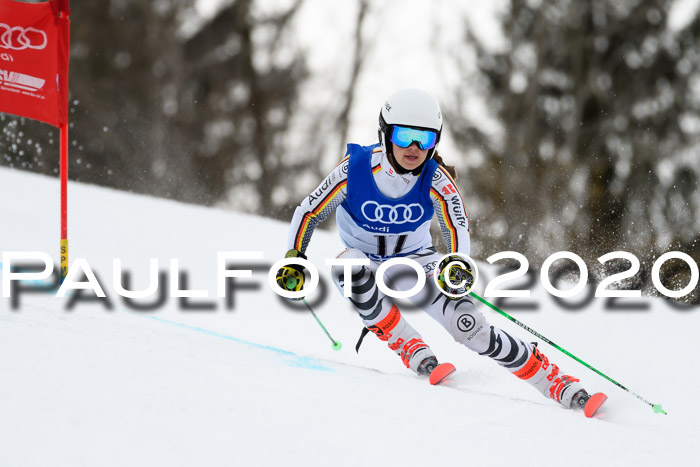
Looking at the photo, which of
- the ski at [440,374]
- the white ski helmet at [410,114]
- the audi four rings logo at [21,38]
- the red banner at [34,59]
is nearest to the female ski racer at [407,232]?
the white ski helmet at [410,114]

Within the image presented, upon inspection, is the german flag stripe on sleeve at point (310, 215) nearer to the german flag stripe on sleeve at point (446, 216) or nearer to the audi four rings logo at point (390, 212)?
the audi four rings logo at point (390, 212)

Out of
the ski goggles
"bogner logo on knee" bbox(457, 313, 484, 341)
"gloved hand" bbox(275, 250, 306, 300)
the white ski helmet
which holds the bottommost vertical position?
"bogner logo on knee" bbox(457, 313, 484, 341)

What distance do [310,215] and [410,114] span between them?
2.32ft

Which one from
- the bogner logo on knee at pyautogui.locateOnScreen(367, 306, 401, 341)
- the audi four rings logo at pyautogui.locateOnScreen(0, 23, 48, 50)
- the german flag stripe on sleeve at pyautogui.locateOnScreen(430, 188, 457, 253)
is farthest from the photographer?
the audi four rings logo at pyautogui.locateOnScreen(0, 23, 48, 50)

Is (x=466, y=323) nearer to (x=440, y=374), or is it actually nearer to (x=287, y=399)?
(x=440, y=374)

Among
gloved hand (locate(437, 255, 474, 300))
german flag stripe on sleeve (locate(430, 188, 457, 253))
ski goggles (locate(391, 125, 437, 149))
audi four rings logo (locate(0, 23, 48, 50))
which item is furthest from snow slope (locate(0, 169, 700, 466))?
audi four rings logo (locate(0, 23, 48, 50))

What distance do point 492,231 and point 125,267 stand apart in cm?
876

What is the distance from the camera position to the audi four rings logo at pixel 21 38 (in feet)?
14.4

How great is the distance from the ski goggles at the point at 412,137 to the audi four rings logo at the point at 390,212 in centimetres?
32

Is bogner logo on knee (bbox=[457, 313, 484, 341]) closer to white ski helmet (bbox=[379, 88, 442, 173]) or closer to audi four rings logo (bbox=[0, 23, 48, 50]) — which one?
white ski helmet (bbox=[379, 88, 442, 173])

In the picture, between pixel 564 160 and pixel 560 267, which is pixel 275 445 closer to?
pixel 560 267

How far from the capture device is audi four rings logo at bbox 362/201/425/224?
3.67 m

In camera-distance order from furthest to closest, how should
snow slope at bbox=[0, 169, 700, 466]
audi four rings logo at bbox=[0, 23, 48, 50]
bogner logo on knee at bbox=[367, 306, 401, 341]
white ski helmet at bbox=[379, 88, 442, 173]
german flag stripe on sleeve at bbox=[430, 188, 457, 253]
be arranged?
1. audi four rings logo at bbox=[0, 23, 48, 50]
2. bogner logo on knee at bbox=[367, 306, 401, 341]
3. german flag stripe on sleeve at bbox=[430, 188, 457, 253]
4. white ski helmet at bbox=[379, 88, 442, 173]
5. snow slope at bbox=[0, 169, 700, 466]

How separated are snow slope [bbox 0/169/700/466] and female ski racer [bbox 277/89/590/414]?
0.21 m
